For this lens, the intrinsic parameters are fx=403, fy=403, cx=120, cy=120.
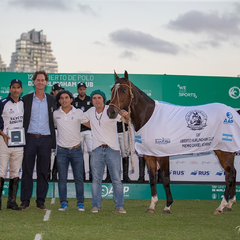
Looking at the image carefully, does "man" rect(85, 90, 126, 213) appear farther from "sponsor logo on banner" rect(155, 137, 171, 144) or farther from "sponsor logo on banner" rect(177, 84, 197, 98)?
"sponsor logo on banner" rect(177, 84, 197, 98)

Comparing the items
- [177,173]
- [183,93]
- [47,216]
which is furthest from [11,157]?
[183,93]

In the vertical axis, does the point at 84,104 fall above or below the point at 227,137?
above

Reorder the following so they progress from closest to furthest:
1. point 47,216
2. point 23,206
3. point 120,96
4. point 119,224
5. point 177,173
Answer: point 119,224 → point 47,216 → point 120,96 → point 23,206 → point 177,173

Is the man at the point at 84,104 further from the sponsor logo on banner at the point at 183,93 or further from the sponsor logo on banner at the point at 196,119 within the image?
the sponsor logo on banner at the point at 196,119

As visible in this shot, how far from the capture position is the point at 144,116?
6.87 meters

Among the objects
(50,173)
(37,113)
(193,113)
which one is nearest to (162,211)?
(193,113)

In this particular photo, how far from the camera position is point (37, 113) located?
686 centimetres

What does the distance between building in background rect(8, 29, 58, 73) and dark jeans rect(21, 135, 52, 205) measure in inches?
4991

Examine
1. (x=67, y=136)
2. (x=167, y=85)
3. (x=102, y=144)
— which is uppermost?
(x=167, y=85)

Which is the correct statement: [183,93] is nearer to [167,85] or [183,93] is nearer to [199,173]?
[167,85]

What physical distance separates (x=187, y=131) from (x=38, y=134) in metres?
2.56

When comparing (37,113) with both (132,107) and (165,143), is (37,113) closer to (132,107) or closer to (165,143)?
(132,107)

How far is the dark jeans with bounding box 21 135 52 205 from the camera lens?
6848 millimetres

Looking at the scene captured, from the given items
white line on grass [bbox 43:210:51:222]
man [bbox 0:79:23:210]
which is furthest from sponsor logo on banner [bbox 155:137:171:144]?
man [bbox 0:79:23:210]
